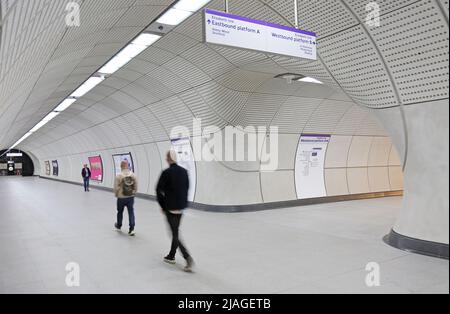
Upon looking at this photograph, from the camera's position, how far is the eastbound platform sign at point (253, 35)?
4426mm

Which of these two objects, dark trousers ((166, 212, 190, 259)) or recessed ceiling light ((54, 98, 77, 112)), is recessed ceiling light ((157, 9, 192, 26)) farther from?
recessed ceiling light ((54, 98, 77, 112))

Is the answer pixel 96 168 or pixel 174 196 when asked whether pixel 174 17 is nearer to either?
pixel 174 196

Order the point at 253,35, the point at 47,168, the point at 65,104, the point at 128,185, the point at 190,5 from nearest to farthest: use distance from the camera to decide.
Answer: the point at 253,35, the point at 190,5, the point at 128,185, the point at 65,104, the point at 47,168

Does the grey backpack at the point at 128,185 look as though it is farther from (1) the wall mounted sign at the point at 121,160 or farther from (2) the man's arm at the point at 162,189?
(1) the wall mounted sign at the point at 121,160

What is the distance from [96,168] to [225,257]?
18.4 metres

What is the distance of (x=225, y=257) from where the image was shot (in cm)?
564

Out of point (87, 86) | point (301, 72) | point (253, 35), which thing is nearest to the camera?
point (253, 35)

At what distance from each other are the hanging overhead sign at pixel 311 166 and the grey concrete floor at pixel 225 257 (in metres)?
2.39

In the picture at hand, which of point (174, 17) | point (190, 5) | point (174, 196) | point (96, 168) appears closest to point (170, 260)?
point (174, 196)

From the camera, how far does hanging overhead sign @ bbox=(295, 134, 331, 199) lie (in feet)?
38.8

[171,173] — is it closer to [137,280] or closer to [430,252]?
[137,280]

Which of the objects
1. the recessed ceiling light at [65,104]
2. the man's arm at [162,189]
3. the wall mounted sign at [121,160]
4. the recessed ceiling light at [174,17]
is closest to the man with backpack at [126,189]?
the man's arm at [162,189]

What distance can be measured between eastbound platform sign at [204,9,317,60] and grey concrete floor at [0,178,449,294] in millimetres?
2868

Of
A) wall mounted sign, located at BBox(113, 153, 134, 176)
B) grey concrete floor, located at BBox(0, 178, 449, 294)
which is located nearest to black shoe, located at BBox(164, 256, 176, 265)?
grey concrete floor, located at BBox(0, 178, 449, 294)
